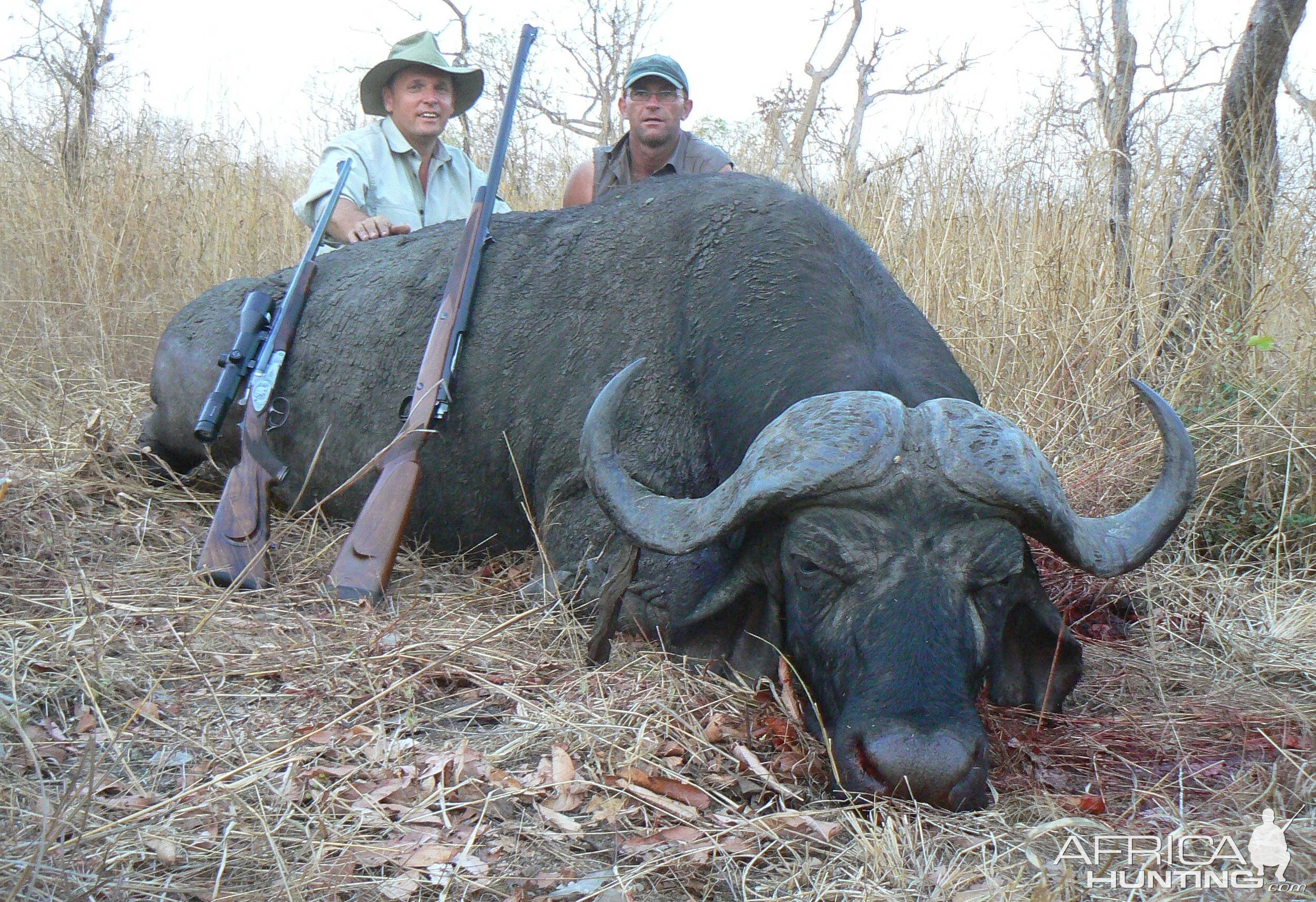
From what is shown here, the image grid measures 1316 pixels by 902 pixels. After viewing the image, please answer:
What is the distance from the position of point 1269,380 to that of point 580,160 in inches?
252

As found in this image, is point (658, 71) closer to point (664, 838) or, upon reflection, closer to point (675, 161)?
point (675, 161)

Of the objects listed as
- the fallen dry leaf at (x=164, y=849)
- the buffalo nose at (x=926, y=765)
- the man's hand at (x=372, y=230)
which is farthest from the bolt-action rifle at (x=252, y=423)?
the buffalo nose at (x=926, y=765)

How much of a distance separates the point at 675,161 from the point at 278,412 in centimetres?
302

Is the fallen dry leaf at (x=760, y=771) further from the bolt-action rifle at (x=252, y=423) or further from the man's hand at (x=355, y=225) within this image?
the man's hand at (x=355, y=225)

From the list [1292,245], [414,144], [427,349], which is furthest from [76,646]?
[1292,245]

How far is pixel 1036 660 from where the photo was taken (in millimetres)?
2805

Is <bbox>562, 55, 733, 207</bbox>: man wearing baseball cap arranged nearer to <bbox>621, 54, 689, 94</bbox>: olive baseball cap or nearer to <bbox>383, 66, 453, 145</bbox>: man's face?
<bbox>621, 54, 689, 94</bbox>: olive baseball cap

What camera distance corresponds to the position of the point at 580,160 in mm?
9250

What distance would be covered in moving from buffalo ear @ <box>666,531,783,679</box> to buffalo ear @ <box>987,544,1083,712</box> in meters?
0.62

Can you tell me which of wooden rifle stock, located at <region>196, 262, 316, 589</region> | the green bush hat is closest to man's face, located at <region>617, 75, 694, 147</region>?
the green bush hat

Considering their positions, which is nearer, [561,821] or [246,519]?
[561,821]

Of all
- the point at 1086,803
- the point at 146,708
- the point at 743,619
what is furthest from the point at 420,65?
the point at 1086,803

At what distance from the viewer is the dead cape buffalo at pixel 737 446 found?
2.36 meters

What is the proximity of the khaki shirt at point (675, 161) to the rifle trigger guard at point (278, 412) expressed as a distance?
2.62m
